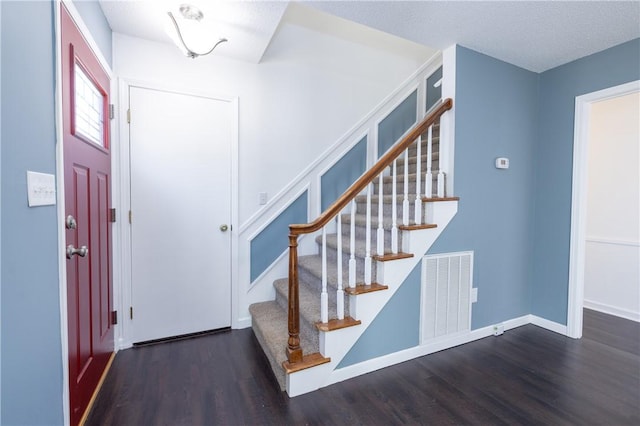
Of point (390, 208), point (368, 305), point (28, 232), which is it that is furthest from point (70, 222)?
point (390, 208)

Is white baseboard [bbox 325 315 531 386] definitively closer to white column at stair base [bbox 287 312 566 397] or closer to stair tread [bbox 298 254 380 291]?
white column at stair base [bbox 287 312 566 397]

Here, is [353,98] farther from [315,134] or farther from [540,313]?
[540,313]

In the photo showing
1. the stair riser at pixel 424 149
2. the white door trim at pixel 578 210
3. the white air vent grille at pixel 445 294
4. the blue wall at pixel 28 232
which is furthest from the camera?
the stair riser at pixel 424 149

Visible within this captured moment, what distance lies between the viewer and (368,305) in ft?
6.45

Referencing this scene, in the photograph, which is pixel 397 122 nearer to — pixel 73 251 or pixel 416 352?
pixel 416 352

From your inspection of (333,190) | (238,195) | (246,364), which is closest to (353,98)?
(333,190)

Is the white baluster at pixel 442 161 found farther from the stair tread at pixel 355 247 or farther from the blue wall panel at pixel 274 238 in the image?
the blue wall panel at pixel 274 238

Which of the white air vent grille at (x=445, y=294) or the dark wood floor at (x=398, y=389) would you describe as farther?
the white air vent grille at (x=445, y=294)

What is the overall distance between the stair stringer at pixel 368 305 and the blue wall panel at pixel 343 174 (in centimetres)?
104

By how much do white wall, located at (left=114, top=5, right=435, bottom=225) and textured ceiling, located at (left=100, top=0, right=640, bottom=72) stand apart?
0.21m

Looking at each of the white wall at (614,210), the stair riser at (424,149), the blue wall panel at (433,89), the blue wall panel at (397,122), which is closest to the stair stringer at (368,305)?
the stair riser at (424,149)

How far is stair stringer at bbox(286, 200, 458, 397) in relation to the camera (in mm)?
1780

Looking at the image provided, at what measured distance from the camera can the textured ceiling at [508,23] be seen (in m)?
1.82

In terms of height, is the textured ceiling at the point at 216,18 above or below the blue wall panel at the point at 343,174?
above
